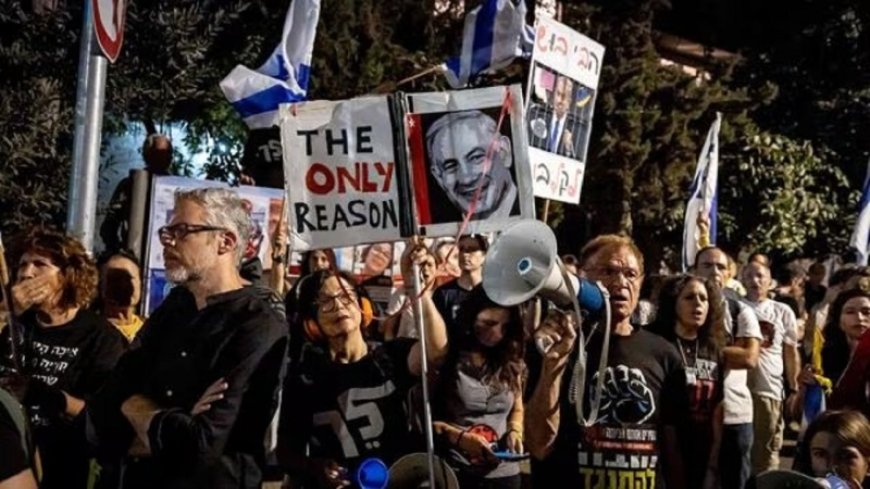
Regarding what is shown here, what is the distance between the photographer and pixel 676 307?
6.47 meters

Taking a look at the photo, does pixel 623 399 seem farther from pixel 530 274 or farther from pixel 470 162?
pixel 470 162

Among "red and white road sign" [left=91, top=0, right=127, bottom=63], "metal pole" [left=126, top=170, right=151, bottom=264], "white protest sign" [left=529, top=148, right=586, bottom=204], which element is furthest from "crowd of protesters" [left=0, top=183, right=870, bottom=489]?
"metal pole" [left=126, top=170, right=151, bottom=264]

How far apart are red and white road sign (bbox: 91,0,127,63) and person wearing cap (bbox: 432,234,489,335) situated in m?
2.29

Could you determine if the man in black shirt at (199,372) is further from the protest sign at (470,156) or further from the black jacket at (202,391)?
the protest sign at (470,156)

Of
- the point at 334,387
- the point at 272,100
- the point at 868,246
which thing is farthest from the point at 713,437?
the point at 868,246

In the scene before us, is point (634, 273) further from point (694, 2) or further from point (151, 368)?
point (694, 2)

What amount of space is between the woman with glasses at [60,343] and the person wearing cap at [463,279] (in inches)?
71.3

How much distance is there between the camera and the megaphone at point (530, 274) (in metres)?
4.57

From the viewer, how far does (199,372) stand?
459 centimetres

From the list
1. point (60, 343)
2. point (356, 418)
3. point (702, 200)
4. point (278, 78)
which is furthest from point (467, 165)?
point (702, 200)

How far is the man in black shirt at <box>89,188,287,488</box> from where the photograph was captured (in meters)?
4.49

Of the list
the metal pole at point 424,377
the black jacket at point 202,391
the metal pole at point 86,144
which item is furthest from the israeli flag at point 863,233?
the black jacket at point 202,391

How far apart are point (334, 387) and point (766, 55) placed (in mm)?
18256

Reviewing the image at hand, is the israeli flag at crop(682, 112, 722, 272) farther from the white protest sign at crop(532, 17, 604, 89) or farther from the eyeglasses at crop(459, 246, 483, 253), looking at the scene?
the eyeglasses at crop(459, 246, 483, 253)
